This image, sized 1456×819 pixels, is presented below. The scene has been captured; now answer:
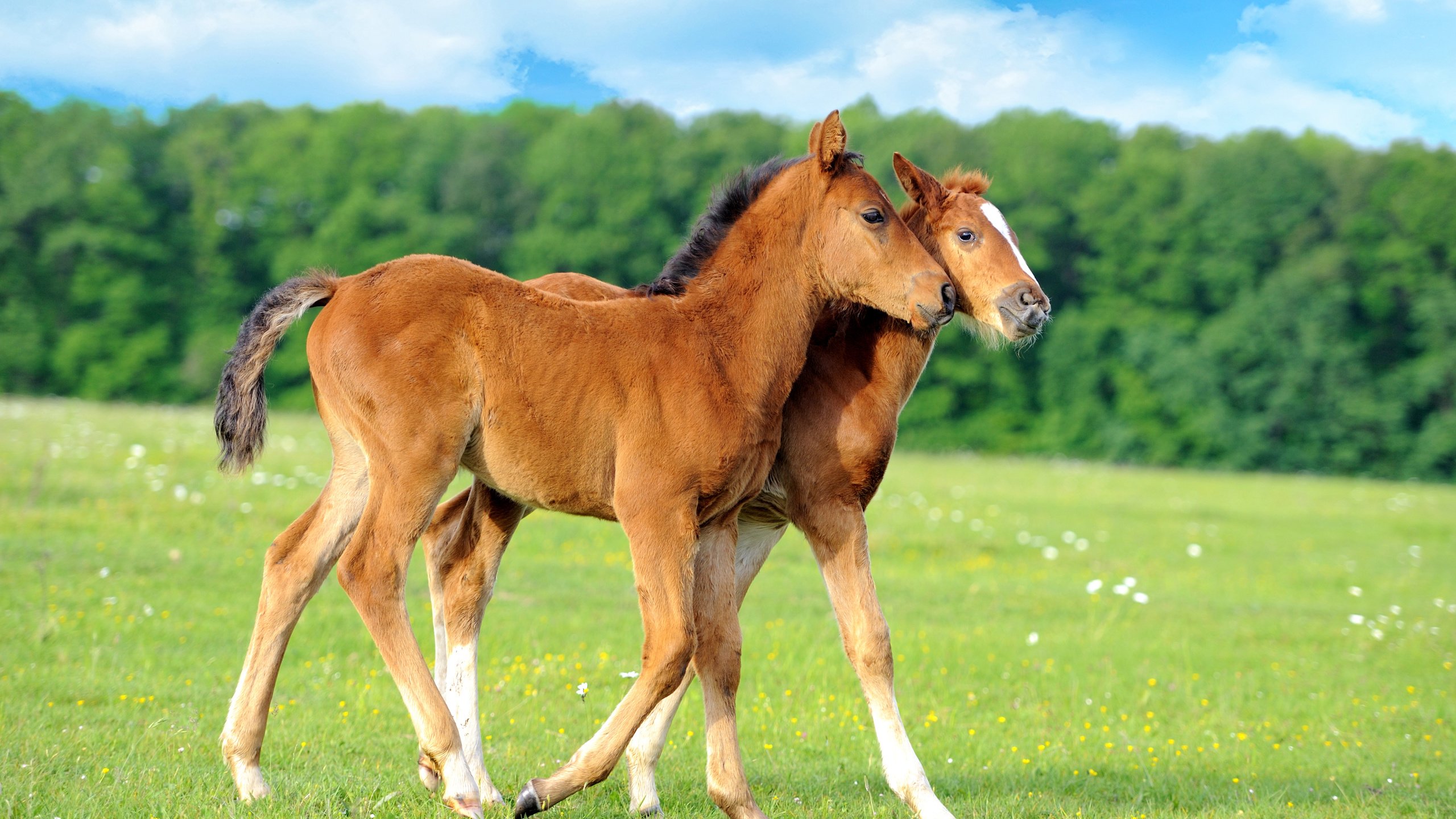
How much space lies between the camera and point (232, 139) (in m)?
49.6

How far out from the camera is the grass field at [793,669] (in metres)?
5.45

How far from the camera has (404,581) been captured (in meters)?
4.21

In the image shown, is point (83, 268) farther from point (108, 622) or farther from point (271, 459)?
point (108, 622)

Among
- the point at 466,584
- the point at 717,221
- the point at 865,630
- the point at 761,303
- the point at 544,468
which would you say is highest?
the point at 717,221

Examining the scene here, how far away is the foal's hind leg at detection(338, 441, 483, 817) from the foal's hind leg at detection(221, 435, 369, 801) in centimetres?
43

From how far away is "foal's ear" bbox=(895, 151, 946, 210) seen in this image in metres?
5.39

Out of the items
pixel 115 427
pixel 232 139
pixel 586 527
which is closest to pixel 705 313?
pixel 586 527

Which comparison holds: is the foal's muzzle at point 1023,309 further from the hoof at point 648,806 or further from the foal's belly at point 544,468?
the hoof at point 648,806

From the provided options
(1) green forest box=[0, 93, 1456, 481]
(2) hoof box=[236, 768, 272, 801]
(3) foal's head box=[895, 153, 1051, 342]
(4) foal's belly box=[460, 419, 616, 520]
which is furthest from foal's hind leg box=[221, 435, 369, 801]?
(1) green forest box=[0, 93, 1456, 481]

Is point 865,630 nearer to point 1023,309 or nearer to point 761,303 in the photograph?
point 761,303

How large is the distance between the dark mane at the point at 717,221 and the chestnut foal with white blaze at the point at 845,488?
99mm

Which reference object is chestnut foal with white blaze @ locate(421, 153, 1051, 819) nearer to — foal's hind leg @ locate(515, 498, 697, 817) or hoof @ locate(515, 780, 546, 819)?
foal's hind leg @ locate(515, 498, 697, 817)

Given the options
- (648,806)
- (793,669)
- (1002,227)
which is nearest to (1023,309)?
(1002,227)

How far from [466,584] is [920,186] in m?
2.67
